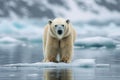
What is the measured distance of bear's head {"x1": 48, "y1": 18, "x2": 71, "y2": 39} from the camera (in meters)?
8.70

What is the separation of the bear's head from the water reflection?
116 cm

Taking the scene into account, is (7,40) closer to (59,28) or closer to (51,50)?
(51,50)

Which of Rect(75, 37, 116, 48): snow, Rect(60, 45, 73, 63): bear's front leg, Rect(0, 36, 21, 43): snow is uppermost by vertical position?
Rect(0, 36, 21, 43): snow

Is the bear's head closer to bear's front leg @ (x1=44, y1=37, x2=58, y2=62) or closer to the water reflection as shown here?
bear's front leg @ (x1=44, y1=37, x2=58, y2=62)

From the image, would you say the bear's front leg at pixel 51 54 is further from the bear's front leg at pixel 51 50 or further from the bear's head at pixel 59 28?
the bear's head at pixel 59 28

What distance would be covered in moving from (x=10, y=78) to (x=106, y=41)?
9.21 metres

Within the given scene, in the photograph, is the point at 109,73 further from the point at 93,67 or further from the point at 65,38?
the point at 65,38

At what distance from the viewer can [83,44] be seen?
1639 centimetres

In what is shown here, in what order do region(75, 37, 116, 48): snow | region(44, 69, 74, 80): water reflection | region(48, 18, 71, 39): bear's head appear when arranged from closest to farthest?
1. region(44, 69, 74, 80): water reflection
2. region(48, 18, 71, 39): bear's head
3. region(75, 37, 116, 48): snow

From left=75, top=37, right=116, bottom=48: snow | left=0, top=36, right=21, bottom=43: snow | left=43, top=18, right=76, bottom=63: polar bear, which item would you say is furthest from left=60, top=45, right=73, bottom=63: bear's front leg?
left=0, top=36, right=21, bottom=43: snow

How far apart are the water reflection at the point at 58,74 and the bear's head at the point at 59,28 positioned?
3.80ft

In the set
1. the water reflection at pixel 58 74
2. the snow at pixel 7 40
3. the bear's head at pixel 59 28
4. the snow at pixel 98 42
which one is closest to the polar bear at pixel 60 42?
the bear's head at pixel 59 28

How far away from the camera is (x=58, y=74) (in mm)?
7051

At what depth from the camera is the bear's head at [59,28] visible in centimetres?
870
